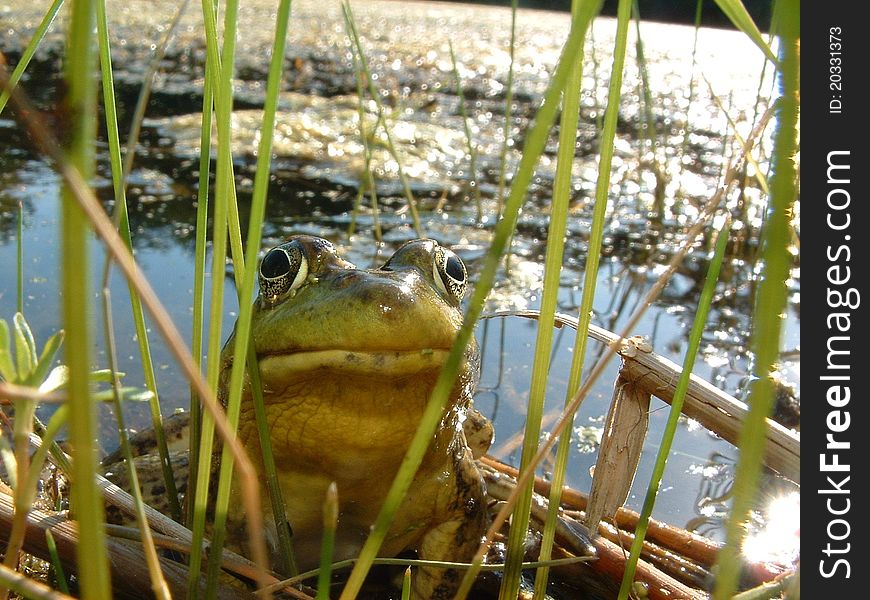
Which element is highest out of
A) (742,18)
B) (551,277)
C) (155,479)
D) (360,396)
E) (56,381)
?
(742,18)

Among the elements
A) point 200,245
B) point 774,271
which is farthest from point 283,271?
point 774,271

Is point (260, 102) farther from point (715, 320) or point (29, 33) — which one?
point (715, 320)

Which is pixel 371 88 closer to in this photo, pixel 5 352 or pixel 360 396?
pixel 360 396

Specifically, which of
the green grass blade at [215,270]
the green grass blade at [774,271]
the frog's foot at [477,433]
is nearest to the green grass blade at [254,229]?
the green grass blade at [215,270]

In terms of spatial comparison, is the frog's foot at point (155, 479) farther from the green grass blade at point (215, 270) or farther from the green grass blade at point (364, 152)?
the green grass blade at point (364, 152)

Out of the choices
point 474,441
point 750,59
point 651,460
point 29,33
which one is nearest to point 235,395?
point 474,441
